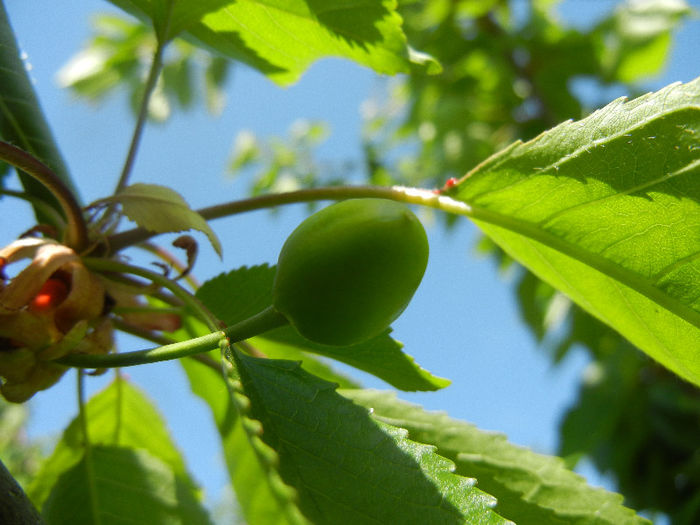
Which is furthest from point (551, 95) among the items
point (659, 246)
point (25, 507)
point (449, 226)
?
point (25, 507)

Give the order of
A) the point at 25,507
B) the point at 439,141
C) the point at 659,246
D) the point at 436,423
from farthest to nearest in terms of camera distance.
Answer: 1. the point at 439,141
2. the point at 436,423
3. the point at 659,246
4. the point at 25,507

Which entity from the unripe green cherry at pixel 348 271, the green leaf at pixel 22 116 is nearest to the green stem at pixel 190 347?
the unripe green cherry at pixel 348 271

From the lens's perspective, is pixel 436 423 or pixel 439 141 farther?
pixel 439 141

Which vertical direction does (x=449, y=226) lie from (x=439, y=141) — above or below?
below

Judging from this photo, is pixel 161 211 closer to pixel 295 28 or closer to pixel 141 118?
Result: pixel 141 118

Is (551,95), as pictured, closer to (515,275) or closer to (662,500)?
(515,275)

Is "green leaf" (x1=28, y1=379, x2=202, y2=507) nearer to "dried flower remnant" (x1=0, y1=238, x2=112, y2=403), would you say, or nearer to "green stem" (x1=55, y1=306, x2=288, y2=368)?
"dried flower remnant" (x1=0, y1=238, x2=112, y2=403)
